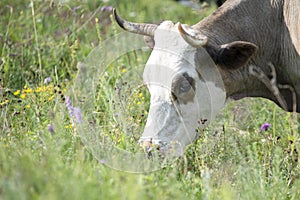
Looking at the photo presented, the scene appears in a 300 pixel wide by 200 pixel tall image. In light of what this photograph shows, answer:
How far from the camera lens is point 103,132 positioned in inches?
195

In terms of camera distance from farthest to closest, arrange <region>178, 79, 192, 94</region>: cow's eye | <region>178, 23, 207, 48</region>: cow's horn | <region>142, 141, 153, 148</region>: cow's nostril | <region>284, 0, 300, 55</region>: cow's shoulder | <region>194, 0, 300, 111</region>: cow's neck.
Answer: <region>194, 0, 300, 111</region>: cow's neck < <region>284, 0, 300, 55</region>: cow's shoulder < <region>178, 79, 192, 94</region>: cow's eye < <region>178, 23, 207, 48</region>: cow's horn < <region>142, 141, 153, 148</region>: cow's nostril

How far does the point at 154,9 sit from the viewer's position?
9719 millimetres

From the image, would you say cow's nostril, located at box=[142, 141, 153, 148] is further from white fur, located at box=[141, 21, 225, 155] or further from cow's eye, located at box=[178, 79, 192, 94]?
cow's eye, located at box=[178, 79, 192, 94]

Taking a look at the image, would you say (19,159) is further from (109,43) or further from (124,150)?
(109,43)

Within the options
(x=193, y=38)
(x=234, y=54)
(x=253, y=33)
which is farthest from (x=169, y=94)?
(x=253, y=33)

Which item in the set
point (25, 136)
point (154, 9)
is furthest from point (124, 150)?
point (154, 9)

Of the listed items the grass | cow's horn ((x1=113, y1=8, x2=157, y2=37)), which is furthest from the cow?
the grass

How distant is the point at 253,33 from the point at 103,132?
4.86 feet

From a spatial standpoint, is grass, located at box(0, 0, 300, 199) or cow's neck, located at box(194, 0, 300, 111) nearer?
grass, located at box(0, 0, 300, 199)

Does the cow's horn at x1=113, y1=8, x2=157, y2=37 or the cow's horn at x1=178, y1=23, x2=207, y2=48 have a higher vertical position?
the cow's horn at x1=113, y1=8, x2=157, y2=37

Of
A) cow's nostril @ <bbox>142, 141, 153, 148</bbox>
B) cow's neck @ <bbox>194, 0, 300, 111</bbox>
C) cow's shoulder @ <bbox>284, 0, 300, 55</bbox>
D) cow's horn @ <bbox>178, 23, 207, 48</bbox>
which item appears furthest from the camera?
cow's neck @ <bbox>194, 0, 300, 111</bbox>

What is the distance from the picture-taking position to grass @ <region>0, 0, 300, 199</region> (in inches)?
128

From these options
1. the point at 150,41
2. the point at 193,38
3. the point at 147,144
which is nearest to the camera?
the point at 147,144

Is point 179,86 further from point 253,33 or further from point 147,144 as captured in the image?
point 253,33
